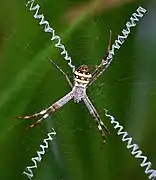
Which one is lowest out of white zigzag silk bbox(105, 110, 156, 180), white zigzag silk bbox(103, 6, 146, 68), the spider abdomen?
white zigzag silk bbox(105, 110, 156, 180)

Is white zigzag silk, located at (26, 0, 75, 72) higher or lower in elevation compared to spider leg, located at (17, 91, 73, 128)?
higher

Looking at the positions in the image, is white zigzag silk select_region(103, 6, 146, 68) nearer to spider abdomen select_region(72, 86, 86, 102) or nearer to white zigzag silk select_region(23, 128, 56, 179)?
spider abdomen select_region(72, 86, 86, 102)

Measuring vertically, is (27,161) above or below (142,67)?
below

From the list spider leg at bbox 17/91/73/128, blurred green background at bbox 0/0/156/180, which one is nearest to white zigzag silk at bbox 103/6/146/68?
blurred green background at bbox 0/0/156/180

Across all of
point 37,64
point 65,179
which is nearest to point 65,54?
point 37,64

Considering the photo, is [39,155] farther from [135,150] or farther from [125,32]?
[125,32]

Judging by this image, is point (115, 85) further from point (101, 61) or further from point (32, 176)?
point (32, 176)

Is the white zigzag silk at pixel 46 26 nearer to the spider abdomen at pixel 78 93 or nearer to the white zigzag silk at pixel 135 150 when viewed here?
the spider abdomen at pixel 78 93
